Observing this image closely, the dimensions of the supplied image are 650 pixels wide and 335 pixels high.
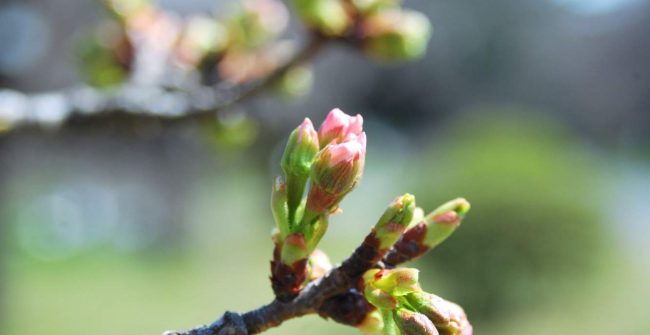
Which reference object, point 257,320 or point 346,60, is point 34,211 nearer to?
point 346,60

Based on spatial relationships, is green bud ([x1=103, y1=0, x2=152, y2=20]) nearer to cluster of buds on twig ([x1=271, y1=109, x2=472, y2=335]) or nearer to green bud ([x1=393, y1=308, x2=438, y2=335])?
cluster of buds on twig ([x1=271, y1=109, x2=472, y2=335])

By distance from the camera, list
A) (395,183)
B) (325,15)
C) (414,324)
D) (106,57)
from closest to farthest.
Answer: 1. (414,324)
2. (325,15)
3. (106,57)
4. (395,183)

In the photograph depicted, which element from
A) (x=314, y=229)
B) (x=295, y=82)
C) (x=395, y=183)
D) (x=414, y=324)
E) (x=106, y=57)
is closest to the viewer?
(x=414, y=324)

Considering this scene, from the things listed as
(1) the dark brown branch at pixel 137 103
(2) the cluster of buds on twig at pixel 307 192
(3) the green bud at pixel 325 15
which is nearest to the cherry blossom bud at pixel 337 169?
(2) the cluster of buds on twig at pixel 307 192

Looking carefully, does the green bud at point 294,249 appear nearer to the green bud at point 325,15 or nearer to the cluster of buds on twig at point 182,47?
the green bud at point 325,15

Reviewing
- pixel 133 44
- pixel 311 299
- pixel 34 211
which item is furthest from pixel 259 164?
pixel 311 299

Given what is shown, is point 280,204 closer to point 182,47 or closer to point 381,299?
point 381,299

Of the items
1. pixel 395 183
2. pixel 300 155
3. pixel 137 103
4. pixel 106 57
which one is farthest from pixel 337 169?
pixel 395 183
